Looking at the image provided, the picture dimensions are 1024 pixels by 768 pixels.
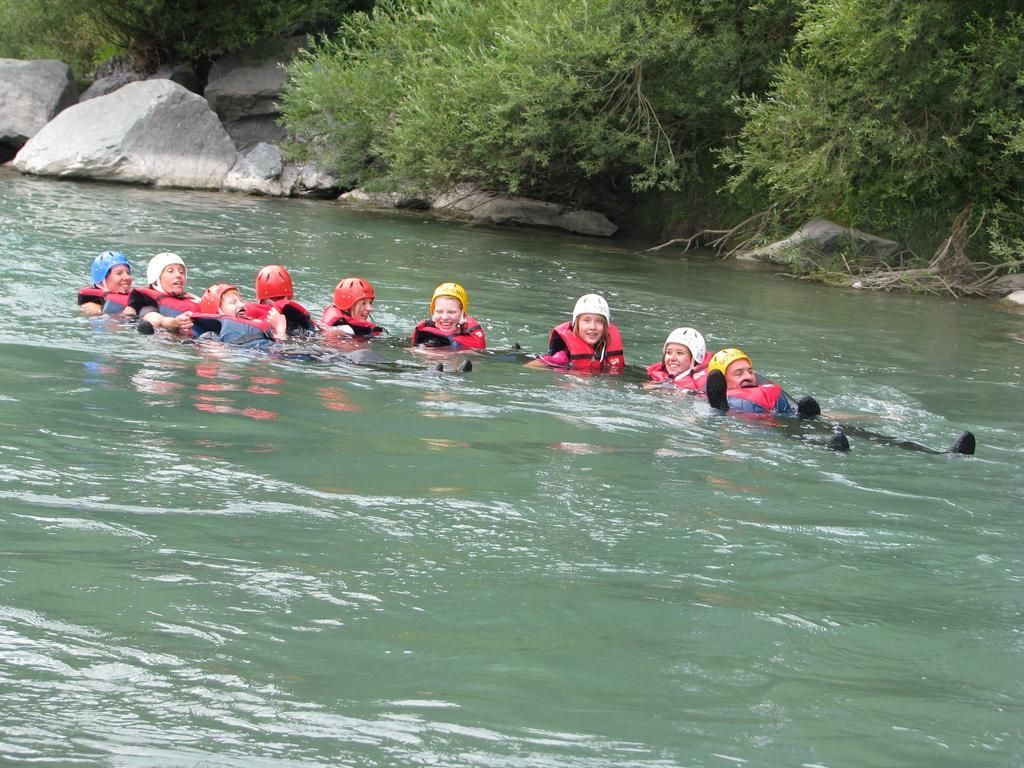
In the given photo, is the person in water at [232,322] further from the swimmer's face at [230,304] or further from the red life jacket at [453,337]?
the red life jacket at [453,337]

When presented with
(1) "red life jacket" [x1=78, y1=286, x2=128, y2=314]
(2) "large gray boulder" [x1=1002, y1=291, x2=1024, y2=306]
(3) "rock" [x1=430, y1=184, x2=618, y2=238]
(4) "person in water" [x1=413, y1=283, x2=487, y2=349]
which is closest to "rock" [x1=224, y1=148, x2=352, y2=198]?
(3) "rock" [x1=430, y1=184, x2=618, y2=238]

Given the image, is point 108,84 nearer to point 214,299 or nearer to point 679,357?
point 214,299

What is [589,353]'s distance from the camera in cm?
1056

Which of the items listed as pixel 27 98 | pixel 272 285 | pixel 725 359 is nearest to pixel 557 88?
pixel 272 285

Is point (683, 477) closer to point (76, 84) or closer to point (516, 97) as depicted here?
point (516, 97)

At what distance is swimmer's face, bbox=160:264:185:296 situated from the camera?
449 inches

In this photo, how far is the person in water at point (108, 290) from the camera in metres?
11.2

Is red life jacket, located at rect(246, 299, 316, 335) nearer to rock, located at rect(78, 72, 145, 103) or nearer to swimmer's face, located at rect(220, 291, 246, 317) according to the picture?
swimmer's face, located at rect(220, 291, 246, 317)

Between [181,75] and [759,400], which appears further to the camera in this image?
[181,75]

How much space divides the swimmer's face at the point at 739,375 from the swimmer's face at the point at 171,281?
5.22m

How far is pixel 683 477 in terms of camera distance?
696 centimetres

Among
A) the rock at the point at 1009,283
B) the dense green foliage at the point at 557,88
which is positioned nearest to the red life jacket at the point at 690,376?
the rock at the point at 1009,283

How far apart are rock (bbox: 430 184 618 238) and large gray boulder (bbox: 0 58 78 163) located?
35.2 feet

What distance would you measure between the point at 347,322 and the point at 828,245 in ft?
37.6
